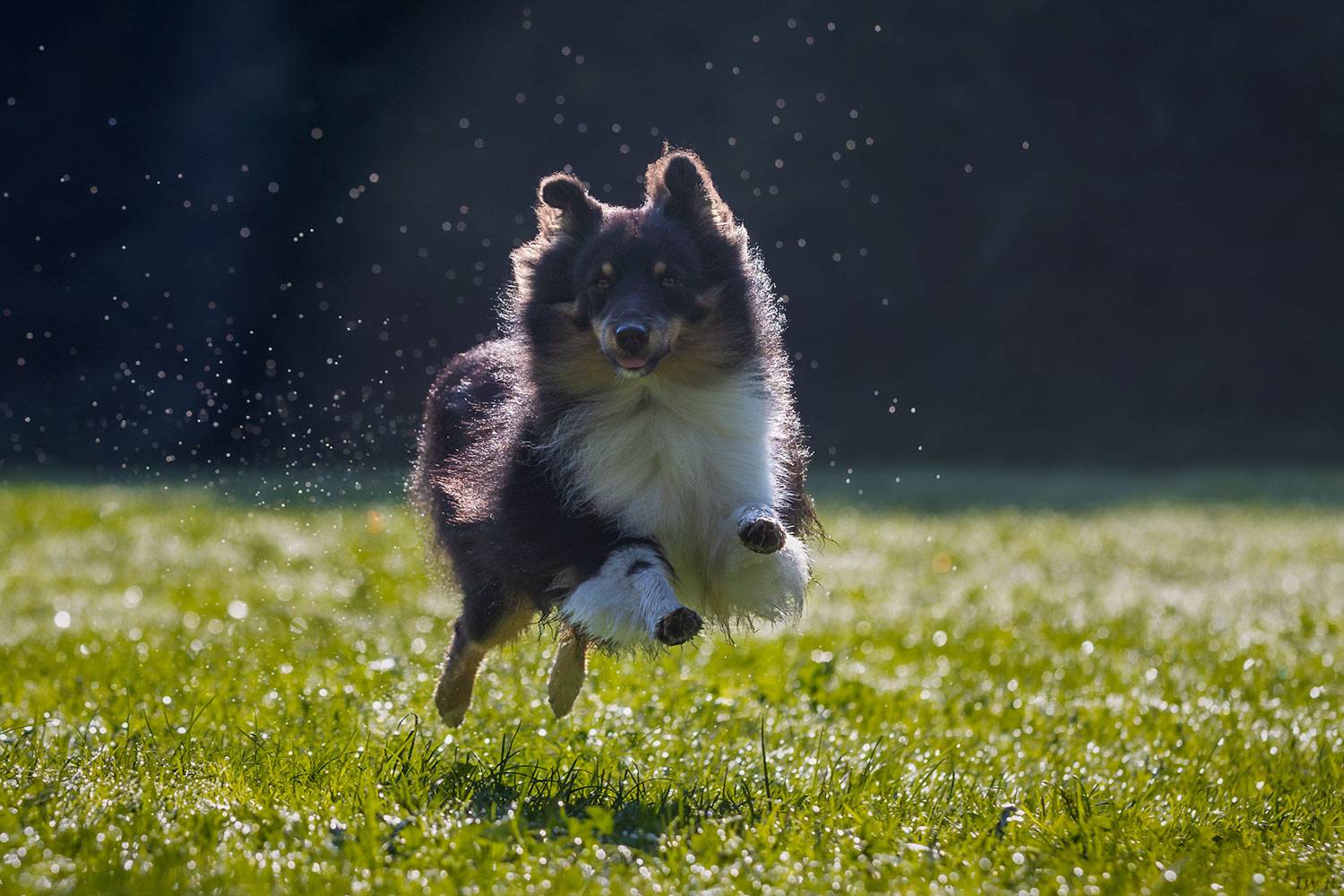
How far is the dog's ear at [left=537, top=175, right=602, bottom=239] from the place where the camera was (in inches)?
158

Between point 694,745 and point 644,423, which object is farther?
point 694,745

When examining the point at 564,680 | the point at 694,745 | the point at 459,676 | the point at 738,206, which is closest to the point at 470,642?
the point at 459,676

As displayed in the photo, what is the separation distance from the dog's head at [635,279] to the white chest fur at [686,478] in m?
0.11

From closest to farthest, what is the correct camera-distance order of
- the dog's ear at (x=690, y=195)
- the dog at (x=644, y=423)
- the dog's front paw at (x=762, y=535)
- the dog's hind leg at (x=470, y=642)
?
the dog's front paw at (x=762, y=535) → the dog at (x=644, y=423) → the dog's ear at (x=690, y=195) → the dog's hind leg at (x=470, y=642)

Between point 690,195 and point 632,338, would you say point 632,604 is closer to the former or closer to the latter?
point 632,338

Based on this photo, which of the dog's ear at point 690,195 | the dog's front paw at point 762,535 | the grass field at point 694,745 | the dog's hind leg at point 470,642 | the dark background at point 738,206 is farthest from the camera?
the dark background at point 738,206

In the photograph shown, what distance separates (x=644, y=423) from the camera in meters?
3.90

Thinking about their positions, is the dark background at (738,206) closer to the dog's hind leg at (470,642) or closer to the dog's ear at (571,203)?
the dog's ear at (571,203)

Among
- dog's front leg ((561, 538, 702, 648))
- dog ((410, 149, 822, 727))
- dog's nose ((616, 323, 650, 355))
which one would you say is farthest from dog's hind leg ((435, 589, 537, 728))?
dog's nose ((616, 323, 650, 355))

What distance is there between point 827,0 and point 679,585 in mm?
13096

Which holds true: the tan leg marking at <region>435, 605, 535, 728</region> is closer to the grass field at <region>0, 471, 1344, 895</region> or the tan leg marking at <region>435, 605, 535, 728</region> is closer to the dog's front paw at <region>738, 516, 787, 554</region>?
the grass field at <region>0, 471, 1344, 895</region>

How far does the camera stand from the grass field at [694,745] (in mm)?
3232

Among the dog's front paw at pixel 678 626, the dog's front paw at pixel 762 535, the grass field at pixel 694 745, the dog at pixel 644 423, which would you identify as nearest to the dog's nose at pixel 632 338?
the dog at pixel 644 423

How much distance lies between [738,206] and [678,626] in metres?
8.68
